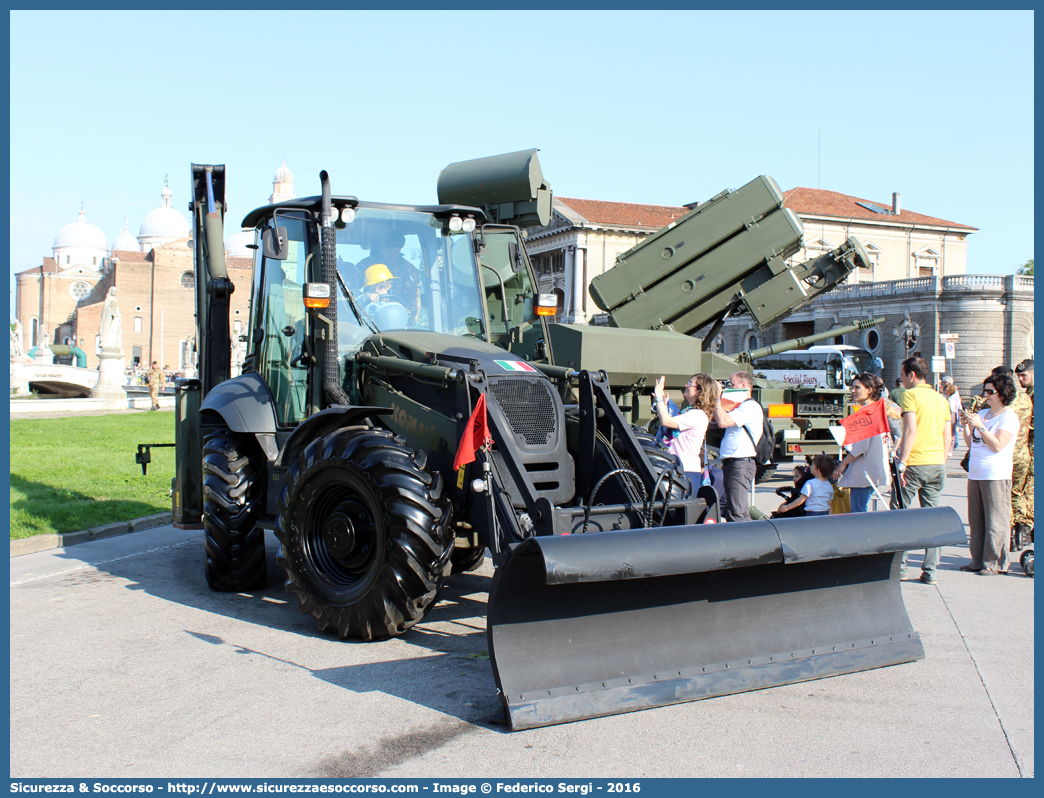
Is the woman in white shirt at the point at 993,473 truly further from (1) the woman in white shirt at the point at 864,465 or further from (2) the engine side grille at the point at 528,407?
(2) the engine side grille at the point at 528,407

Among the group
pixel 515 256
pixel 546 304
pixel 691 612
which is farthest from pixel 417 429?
pixel 515 256

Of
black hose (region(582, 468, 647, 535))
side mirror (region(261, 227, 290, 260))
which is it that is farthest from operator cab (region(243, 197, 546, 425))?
black hose (region(582, 468, 647, 535))

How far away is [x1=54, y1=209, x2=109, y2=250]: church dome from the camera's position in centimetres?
13525

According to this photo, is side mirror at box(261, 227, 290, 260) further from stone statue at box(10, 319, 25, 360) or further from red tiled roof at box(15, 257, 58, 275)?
red tiled roof at box(15, 257, 58, 275)

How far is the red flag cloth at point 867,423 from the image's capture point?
7.39m

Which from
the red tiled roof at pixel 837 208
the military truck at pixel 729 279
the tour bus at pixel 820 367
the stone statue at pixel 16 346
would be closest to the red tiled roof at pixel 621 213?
the red tiled roof at pixel 837 208

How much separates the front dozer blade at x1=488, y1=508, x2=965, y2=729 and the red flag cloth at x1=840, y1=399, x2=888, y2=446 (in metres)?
2.30

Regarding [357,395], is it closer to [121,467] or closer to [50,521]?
[50,521]

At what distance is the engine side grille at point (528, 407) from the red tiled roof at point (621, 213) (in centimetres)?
6130

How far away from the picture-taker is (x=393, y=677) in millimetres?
4762

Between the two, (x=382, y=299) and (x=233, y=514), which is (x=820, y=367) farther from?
(x=233, y=514)

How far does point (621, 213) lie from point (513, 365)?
66.7 m
